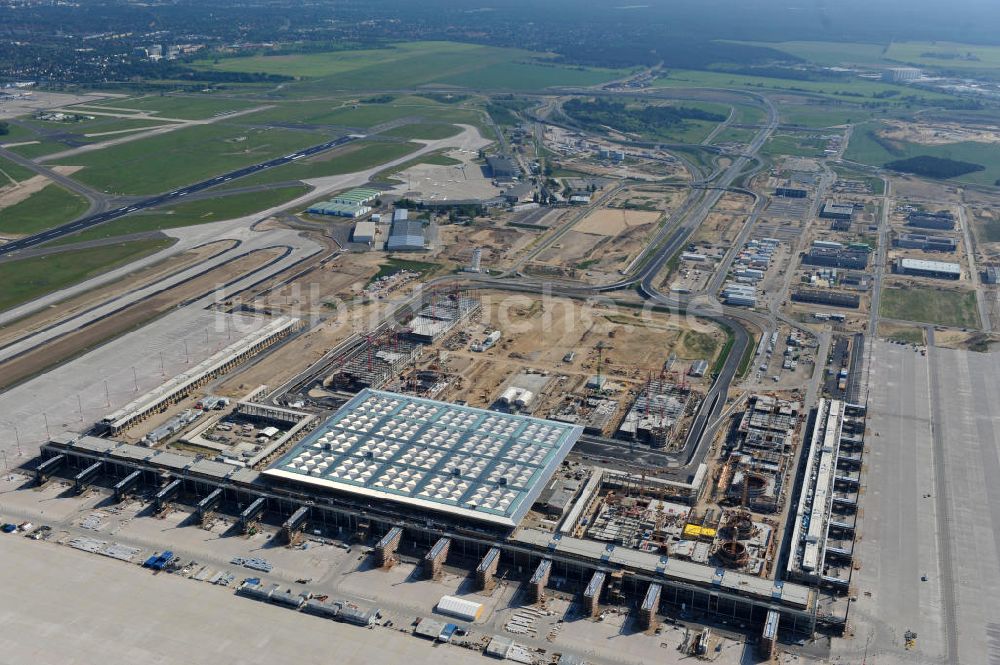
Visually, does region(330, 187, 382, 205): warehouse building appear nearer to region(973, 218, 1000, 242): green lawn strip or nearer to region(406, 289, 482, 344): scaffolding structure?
region(406, 289, 482, 344): scaffolding structure

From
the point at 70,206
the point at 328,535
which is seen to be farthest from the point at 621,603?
the point at 70,206

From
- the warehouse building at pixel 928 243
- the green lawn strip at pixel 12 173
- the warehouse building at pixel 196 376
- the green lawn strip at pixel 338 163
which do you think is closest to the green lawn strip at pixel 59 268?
the warehouse building at pixel 196 376

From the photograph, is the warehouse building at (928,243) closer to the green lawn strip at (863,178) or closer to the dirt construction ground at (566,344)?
the green lawn strip at (863,178)

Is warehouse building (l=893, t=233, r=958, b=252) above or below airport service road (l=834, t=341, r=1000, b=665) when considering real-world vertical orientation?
above

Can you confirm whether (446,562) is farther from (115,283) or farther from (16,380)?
(115,283)

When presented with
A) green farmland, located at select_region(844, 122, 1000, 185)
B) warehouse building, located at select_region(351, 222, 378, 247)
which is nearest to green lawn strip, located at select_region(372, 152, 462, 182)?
warehouse building, located at select_region(351, 222, 378, 247)

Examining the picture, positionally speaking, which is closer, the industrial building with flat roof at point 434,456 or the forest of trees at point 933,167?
the industrial building with flat roof at point 434,456
